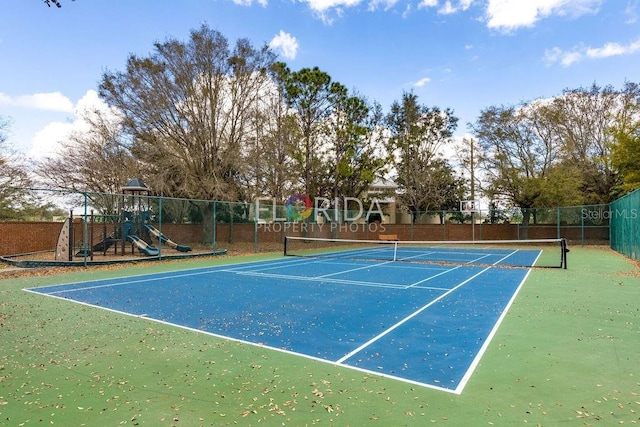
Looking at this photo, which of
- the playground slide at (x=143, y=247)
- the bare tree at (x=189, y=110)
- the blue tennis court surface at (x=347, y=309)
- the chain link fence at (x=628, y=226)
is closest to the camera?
the blue tennis court surface at (x=347, y=309)

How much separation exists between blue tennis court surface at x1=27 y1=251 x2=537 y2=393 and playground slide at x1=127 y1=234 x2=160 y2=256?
4.57m

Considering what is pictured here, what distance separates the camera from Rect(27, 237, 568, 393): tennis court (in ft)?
15.2

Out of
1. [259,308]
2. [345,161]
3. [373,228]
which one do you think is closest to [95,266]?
[259,308]

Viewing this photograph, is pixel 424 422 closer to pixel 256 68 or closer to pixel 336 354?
pixel 336 354

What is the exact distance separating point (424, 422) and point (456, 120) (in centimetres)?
3251

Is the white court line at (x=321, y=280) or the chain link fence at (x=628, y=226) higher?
the chain link fence at (x=628, y=226)

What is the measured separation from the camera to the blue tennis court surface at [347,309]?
463cm

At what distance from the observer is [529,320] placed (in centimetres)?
632

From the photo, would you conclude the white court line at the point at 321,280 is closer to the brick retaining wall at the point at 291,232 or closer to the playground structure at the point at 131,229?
the playground structure at the point at 131,229

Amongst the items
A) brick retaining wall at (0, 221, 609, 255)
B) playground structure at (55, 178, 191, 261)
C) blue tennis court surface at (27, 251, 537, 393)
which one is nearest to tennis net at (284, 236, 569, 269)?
brick retaining wall at (0, 221, 609, 255)

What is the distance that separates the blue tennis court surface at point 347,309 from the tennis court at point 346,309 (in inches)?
0.6

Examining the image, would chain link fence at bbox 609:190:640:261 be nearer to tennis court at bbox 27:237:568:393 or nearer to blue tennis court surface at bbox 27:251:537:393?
blue tennis court surface at bbox 27:251:537:393

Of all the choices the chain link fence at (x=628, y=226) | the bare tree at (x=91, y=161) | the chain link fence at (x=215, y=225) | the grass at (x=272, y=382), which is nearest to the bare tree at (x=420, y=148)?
the chain link fence at (x=215, y=225)

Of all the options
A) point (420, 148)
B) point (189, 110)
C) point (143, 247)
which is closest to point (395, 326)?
point (143, 247)
